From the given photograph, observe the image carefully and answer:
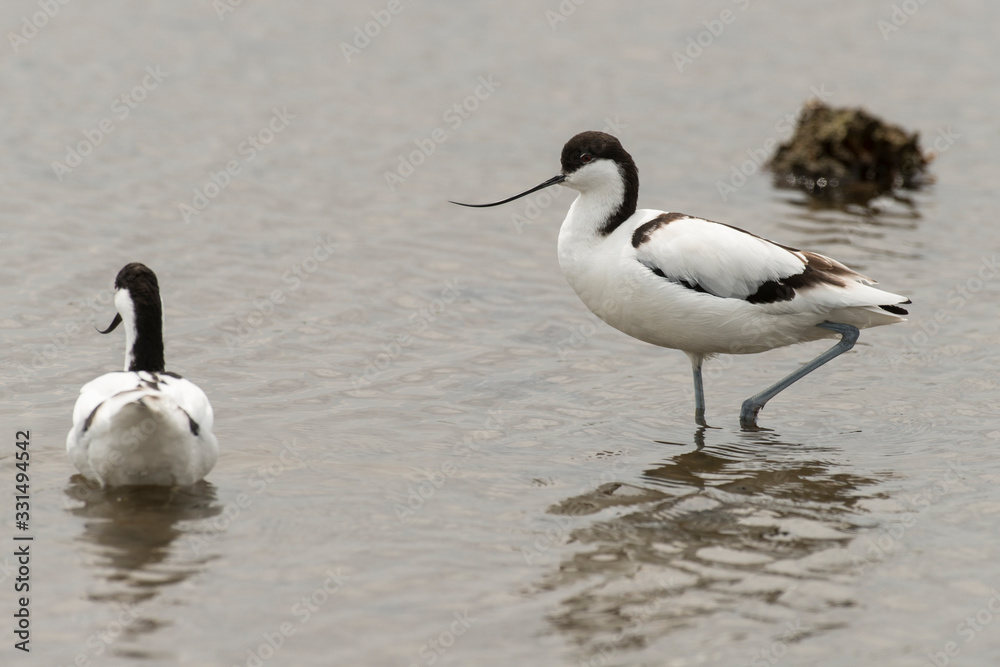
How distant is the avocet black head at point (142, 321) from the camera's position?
684 centimetres

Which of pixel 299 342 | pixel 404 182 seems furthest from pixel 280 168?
pixel 299 342

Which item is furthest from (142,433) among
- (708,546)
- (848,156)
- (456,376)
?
(848,156)

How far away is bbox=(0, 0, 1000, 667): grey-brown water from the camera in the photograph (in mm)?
5406

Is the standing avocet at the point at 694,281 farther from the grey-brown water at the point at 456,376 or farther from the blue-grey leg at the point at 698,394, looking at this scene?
the grey-brown water at the point at 456,376

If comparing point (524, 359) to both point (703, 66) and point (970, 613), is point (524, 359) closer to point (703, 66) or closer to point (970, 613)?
point (970, 613)

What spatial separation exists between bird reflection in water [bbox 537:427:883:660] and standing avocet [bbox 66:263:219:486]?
193cm

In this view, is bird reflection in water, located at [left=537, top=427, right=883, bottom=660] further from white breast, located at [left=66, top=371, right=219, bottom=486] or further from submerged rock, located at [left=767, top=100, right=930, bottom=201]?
submerged rock, located at [left=767, top=100, right=930, bottom=201]

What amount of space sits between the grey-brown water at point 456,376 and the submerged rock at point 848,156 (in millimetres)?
680

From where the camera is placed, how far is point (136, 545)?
5.89 metres

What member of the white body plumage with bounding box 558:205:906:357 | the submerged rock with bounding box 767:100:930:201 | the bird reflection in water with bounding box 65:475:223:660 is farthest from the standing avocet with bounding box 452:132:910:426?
the submerged rock with bounding box 767:100:930:201

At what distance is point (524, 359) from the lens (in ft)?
30.6

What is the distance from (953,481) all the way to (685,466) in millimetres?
1531

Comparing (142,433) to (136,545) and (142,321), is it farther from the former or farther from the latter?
(142,321)

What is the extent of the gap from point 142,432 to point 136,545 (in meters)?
0.57
